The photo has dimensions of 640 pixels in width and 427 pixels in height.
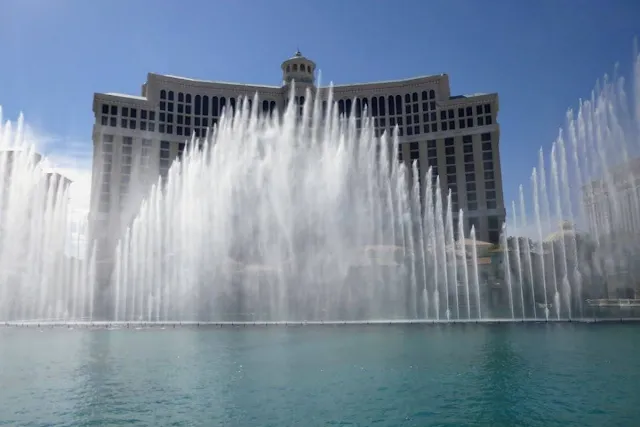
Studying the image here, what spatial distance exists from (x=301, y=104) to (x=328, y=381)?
67.6 m

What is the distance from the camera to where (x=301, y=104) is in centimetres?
7738

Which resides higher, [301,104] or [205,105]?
[301,104]

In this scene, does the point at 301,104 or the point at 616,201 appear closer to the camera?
the point at 616,201

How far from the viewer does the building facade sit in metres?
69.4

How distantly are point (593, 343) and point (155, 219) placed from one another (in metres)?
33.1

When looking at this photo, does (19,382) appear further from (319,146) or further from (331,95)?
(331,95)

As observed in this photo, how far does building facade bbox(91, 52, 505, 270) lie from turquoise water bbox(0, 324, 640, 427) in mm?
49974

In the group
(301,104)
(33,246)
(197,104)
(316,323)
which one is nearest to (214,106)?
(197,104)

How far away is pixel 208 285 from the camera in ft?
120

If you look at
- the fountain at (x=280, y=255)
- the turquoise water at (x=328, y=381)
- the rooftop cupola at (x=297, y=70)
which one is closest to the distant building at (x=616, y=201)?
the fountain at (x=280, y=255)

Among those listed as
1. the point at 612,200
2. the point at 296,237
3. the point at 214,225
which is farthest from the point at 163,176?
the point at 612,200

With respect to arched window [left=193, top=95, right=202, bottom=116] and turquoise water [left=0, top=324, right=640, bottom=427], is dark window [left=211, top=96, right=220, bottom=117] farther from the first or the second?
turquoise water [left=0, top=324, right=640, bottom=427]

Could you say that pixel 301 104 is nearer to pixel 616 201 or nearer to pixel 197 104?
pixel 197 104

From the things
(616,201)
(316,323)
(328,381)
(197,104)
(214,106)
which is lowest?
(328,381)
